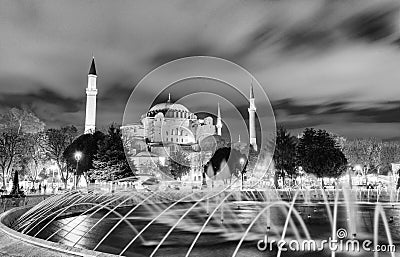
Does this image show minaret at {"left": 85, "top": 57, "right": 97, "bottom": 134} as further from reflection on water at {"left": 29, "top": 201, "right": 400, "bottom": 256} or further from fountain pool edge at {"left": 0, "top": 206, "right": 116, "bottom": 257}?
fountain pool edge at {"left": 0, "top": 206, "right": 116, "bottom": 257}

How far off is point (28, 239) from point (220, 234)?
21.9 ft

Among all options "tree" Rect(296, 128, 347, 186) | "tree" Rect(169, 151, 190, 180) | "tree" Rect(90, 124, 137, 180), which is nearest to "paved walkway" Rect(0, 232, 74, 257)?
"tree" Rect(90, 124, 137, 180)

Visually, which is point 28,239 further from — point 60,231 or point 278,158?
point 278,158

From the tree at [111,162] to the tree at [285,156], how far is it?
19275 millimetres

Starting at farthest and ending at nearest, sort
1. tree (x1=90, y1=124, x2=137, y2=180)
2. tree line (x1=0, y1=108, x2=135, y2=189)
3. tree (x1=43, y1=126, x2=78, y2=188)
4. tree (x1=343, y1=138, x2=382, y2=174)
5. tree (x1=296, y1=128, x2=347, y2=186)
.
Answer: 1. tree (x1=343, y1=138, x2=382, y2=174)
2. tree (x1=43, y1=126, x2=78, y2=188)
3. tree (x1=296, y1=128, x2=347, y2=186)
4. tree line (x1=0, y1=108, x2=135, y2=189)
5. tree (x1=90, y1=124, x2=137, y2=180)

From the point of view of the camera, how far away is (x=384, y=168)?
70562mm

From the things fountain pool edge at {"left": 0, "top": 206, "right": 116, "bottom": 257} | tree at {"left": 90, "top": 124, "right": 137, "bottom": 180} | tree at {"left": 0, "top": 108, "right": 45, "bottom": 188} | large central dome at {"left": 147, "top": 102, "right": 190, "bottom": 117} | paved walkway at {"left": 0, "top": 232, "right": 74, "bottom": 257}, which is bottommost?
paved walkway at {"left": 0, "top": 232, "right": 74, "bottom": 257}

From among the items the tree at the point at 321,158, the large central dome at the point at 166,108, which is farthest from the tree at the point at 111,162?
the large central dome at the point at 166,108

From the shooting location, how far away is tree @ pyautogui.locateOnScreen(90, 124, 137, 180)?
1558 inches

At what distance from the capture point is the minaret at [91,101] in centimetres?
7675

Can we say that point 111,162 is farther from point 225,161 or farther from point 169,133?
point 169,133

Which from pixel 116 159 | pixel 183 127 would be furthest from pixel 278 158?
pixel 183 127

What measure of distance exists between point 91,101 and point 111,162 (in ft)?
139

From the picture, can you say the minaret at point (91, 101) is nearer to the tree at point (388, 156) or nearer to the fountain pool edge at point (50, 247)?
the tree at point (388, 156)
